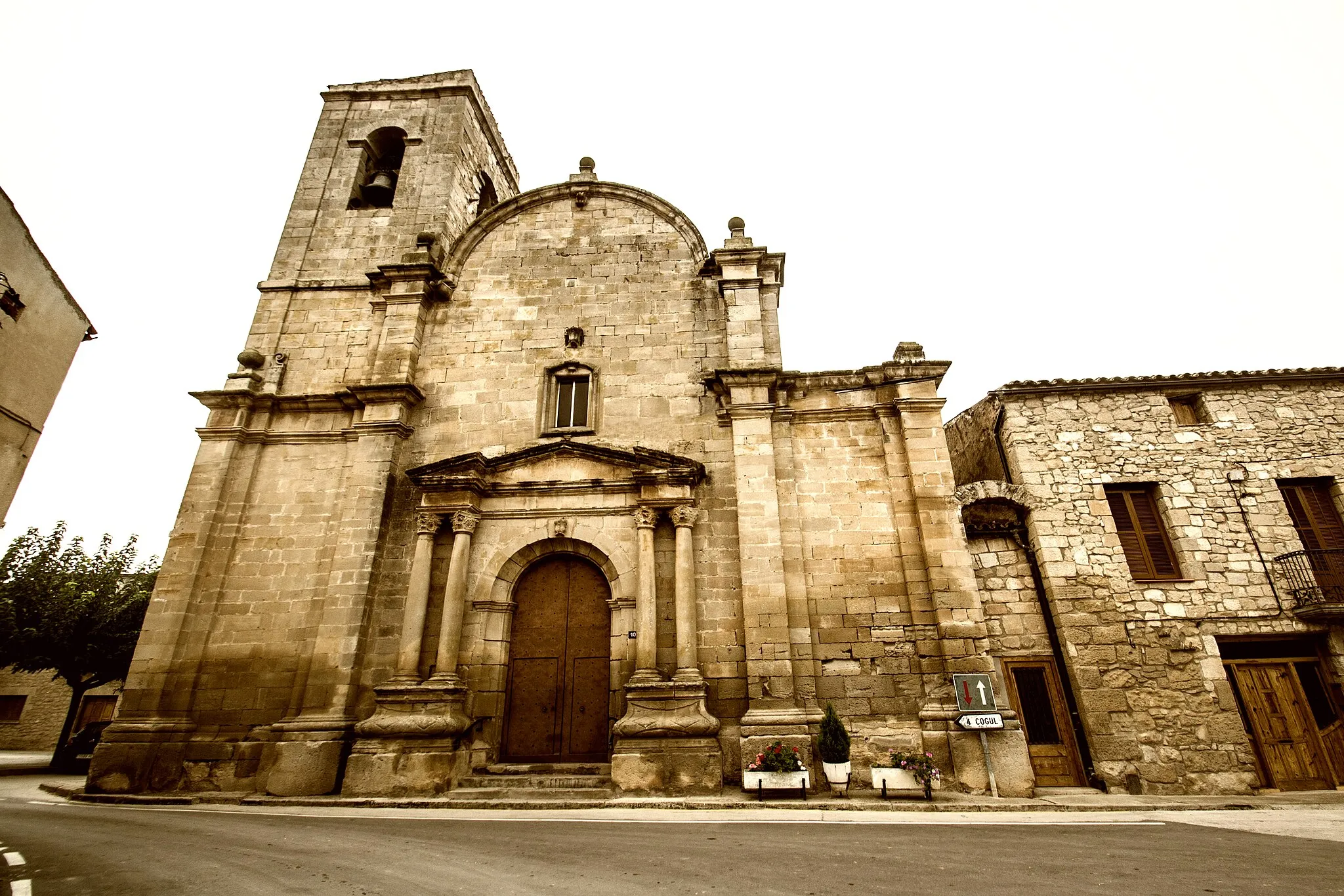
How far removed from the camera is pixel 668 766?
8523 millimetres

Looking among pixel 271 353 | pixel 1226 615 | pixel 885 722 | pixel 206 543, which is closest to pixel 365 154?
pixel 271 353

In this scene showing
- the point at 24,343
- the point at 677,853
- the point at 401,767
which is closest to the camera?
the point at 677,853

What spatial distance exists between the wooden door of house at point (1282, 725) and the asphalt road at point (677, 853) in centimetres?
235

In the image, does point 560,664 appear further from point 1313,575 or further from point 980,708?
point 1313,575

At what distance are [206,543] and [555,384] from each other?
6.74m

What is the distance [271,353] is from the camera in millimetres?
13102

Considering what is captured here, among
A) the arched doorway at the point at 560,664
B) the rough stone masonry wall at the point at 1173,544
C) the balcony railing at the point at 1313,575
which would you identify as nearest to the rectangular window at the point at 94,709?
the arched doorway at the point at 560,664

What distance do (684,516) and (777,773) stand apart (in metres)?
4.04

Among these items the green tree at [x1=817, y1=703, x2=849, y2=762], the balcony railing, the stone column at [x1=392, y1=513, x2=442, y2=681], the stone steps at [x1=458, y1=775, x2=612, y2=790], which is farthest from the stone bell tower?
the balcony railing

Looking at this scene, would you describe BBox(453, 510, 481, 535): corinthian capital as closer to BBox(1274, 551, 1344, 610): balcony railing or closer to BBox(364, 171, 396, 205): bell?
BBox(364, 171, 396, 205): bell

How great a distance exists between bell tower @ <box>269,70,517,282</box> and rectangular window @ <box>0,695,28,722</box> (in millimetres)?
23652

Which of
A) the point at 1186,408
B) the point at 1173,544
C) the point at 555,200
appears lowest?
the point at 1173,544

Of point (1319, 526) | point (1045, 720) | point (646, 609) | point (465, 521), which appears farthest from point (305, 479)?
point (1319, 526)

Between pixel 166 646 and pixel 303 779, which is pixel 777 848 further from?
pixel 166 646
